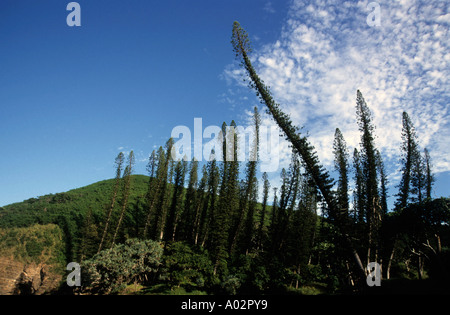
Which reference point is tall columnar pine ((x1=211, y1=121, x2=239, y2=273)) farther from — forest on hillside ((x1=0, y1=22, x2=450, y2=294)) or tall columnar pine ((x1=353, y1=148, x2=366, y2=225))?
tall columnar pine ((x1=353, y1=148, x2=366, y2=225))

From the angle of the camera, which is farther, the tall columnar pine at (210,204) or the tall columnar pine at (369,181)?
the tall columnar pine at (210,204)

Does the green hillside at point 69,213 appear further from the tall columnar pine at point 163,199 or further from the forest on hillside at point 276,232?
the tall columnar pine at point 163,199

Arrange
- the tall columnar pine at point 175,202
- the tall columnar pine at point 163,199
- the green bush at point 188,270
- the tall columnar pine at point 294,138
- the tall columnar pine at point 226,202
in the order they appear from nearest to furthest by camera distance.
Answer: the tall columnar pine at point 294,138 → the green bush at point 188,270 → the tall columnar pine at point 226,202 → the tall columnar pine at point 163,199 → the tall columnar pine at point 175,202

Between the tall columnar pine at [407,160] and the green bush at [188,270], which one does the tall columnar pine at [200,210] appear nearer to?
the green bush at [188,270]

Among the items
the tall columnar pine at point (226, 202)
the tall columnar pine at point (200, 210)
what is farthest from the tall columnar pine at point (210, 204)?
the tall columnar pine at point (226, 202)

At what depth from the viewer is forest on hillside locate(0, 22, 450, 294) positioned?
50.1ft

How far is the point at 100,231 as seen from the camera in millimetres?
33625

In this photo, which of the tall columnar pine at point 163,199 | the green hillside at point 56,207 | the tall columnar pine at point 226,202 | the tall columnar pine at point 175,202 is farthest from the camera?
the green hillside at point 56,207

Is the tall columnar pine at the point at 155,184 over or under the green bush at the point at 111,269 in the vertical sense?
A: over

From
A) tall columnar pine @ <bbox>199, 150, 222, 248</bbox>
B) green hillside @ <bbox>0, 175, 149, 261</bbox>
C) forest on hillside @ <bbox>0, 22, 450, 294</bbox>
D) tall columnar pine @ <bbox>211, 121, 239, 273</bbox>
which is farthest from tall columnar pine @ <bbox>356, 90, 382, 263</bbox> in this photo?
green hillside @ <bbox>0, 175, 149, 261</bbox>

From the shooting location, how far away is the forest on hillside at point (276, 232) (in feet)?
50.1
